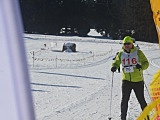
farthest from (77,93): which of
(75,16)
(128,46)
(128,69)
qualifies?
(75,16)

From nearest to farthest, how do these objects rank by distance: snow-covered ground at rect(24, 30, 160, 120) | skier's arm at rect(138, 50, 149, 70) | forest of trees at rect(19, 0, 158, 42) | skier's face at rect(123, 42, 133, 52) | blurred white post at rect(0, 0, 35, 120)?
1. blurred white post at rect(0, 0, 35, 120)
2. skier's face at rect(123, 42, 133, 52)
3. skier's arm at rect(138, 50, 149, 70)
4. snow-covered ground at rect(24, 30, 160, 120)
5. forest of trees at rect(19, 0, 158, 42)

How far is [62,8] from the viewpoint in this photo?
3778 centimetres

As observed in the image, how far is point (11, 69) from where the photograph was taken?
802mm

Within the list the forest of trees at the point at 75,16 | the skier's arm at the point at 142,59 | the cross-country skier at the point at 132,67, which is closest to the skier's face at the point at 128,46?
the cross-country skier at the point at 132,67

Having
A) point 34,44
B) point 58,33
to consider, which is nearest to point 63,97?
point 34,44

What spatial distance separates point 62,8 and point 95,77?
26297 millimetres

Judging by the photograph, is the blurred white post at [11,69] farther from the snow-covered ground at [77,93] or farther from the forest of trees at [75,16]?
the forest of trees at [75,16]

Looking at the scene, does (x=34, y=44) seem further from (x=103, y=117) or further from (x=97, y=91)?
(x=103, y=117)

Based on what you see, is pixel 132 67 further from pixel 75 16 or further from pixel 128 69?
pixel 75 16

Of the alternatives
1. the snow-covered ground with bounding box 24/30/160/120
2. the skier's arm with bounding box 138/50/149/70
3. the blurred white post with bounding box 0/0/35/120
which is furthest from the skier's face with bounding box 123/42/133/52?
the blurred white post with bounding box 0/0/35/120

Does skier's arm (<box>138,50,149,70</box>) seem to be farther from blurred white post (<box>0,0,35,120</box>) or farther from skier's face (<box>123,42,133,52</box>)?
blurred white post (<box>0,0,35,120</box>)

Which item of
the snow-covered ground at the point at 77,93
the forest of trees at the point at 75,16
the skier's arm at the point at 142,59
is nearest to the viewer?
the skier's arm at the point at 142,59

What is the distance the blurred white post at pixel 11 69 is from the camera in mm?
800

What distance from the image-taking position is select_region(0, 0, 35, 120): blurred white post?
2.63ft
